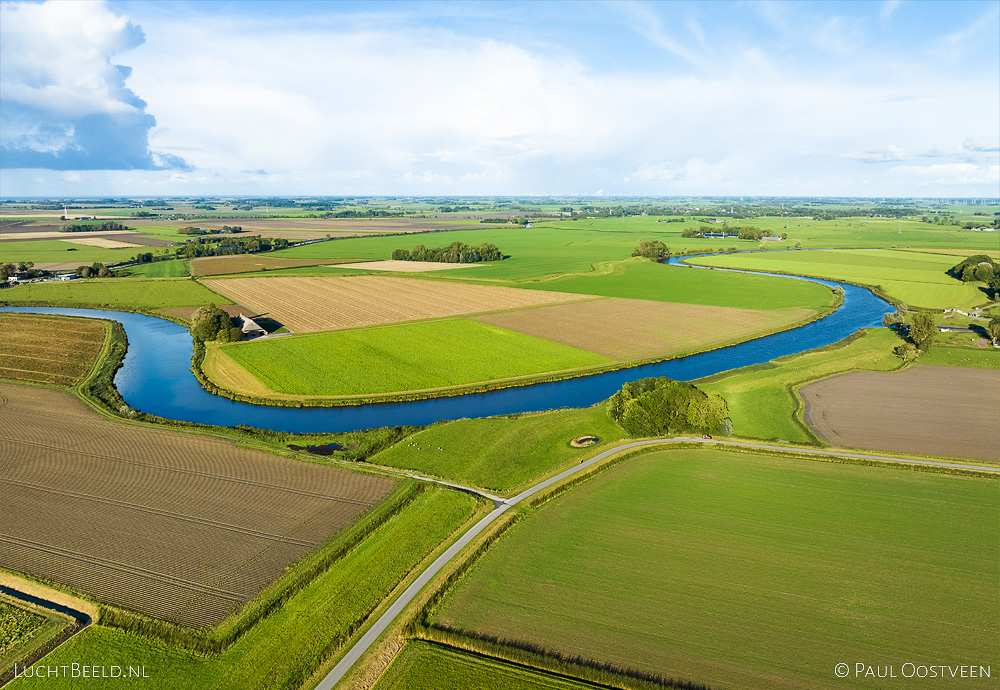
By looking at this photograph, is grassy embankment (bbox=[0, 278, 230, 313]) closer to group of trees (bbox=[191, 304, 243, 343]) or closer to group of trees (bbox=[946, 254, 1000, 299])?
group of trees (bbox=[191, 304, 243, 343])

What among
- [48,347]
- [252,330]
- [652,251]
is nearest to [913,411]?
[252,330]

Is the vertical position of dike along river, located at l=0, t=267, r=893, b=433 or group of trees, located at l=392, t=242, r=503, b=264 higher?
group of trees, located at l=392, t=242, r=503, b=264

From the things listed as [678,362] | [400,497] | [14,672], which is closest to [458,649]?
[400,497]

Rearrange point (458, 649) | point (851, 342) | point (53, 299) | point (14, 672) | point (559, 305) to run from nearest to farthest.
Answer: point (14, 672)
point (458, 649)
point (851, 342)
point (559, 305)
point (53, 299)

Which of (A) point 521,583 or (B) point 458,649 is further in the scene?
(A) point 521,583

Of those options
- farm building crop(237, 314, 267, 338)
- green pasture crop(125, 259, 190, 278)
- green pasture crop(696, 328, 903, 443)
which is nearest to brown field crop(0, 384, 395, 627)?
farm building crop(237, 314, 267, 338)

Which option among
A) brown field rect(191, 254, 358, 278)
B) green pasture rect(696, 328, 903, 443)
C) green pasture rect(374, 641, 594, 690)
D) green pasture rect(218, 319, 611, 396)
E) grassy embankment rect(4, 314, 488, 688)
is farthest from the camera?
brown field rect(191, 254, 358, 278)

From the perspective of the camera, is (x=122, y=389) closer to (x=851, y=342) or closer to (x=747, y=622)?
(x=747, y=622)

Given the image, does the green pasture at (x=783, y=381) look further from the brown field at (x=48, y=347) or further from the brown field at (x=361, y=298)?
the brown field at (x=48, y=347)
